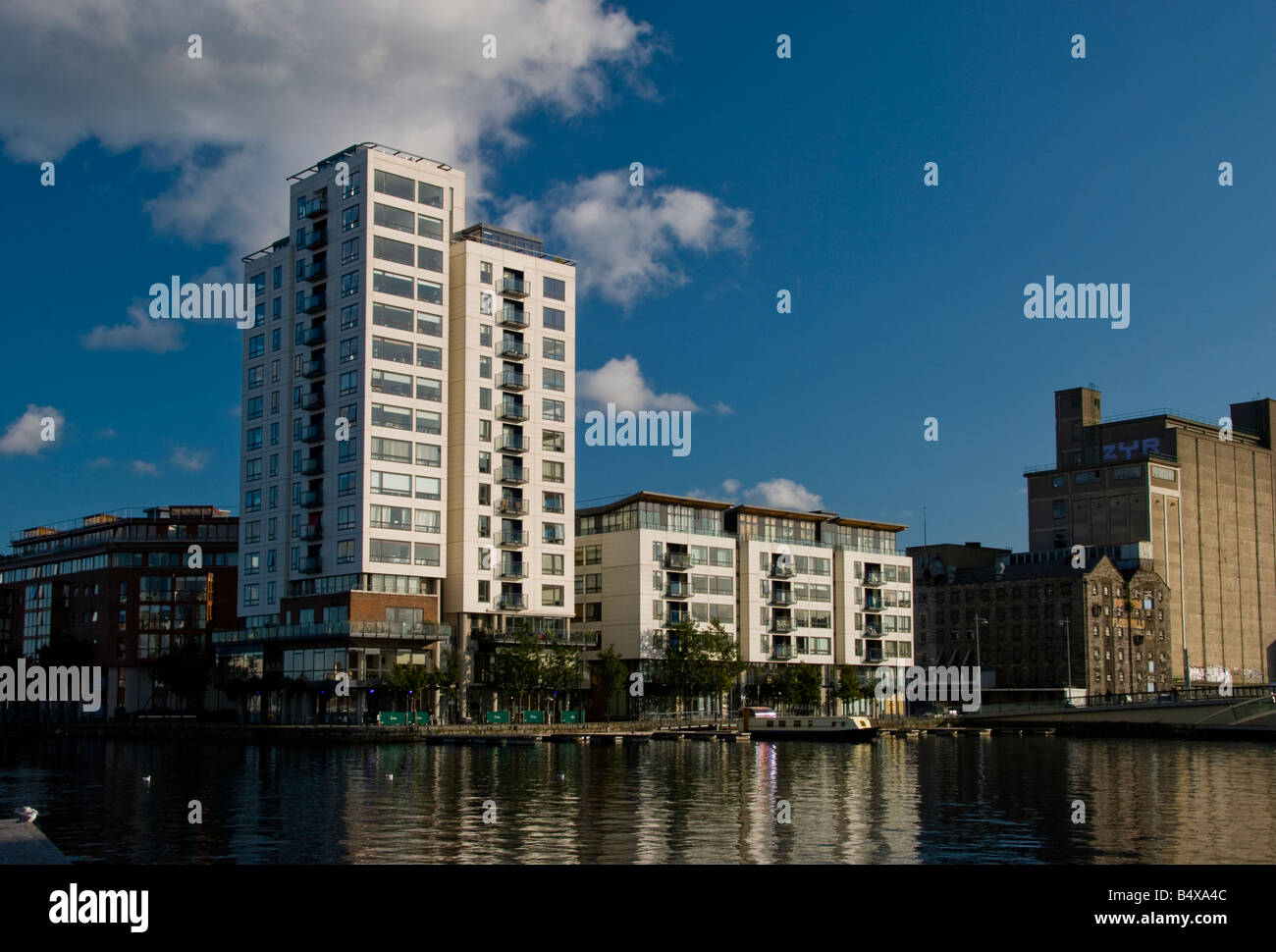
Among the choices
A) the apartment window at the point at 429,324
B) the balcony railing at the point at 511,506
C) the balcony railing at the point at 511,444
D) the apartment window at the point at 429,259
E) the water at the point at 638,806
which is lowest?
the water at the point at 638,806

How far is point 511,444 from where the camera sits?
138 meters

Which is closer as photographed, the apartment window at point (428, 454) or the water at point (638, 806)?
the water at point (638, 806)

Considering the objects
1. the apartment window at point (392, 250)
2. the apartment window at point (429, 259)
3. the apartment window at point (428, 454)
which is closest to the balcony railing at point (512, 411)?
the apartment window at point (428, 454)

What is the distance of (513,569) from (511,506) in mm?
6609

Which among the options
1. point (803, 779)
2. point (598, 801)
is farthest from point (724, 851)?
point (803, 779)

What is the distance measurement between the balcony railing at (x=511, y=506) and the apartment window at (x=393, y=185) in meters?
32.4

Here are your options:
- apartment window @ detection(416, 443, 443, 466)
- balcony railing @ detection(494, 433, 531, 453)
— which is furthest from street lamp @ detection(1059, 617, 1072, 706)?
apartment window @ detection(416, 443, 443, 466)

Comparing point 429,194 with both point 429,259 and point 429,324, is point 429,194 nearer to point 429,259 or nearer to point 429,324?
point 429,259

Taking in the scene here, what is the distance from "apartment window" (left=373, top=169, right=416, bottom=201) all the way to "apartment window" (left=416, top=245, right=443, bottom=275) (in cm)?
534

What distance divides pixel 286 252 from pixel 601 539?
48598 millimetres

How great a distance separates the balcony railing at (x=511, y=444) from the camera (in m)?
137

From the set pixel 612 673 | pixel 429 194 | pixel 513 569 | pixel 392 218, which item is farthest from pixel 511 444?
pixel 429 194

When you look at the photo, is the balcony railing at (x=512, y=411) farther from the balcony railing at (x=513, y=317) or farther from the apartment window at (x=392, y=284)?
the apartment window at (x=392, y=284)
